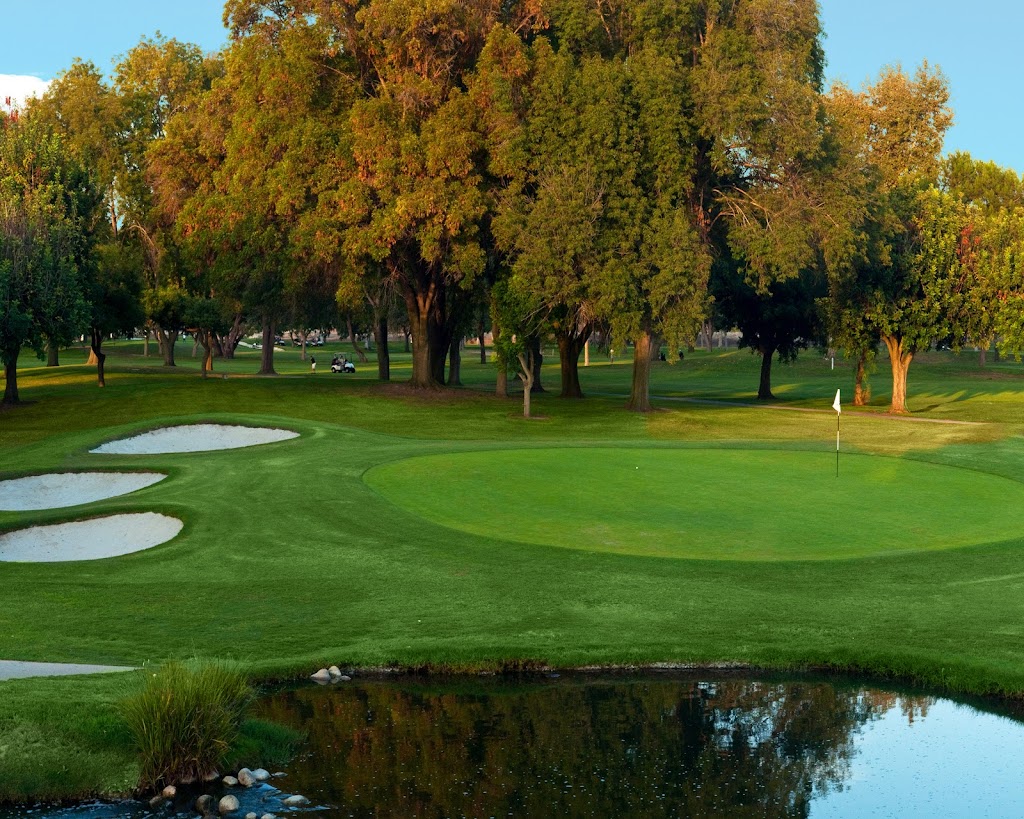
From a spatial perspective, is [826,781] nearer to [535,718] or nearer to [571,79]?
[535,718]

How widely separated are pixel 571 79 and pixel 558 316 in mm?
→ 9980

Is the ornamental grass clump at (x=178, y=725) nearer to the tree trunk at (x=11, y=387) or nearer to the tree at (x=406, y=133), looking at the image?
the tree at (x=406, y=133)

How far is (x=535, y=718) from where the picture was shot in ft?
46.3

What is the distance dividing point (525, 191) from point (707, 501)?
1128 inches

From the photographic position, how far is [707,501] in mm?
Answer: 25859

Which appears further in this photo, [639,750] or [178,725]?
[639,750]

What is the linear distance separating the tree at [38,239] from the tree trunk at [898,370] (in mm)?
38578

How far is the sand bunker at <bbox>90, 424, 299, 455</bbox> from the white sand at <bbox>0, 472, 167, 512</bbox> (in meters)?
6.13

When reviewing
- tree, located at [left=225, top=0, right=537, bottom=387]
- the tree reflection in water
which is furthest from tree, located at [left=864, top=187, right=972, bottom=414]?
the tree reflection in water

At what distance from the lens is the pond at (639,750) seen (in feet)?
38.0

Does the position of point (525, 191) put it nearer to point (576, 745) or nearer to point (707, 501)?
point (707, 501)

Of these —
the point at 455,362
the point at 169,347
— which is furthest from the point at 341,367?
the point at 455,362

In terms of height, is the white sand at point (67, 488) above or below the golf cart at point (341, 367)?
below

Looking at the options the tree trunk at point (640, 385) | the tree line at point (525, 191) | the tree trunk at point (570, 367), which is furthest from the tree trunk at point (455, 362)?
the tree trunk at point (640, 385)
